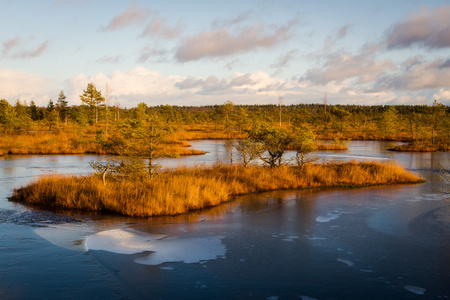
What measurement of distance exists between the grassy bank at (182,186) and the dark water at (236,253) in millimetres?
593

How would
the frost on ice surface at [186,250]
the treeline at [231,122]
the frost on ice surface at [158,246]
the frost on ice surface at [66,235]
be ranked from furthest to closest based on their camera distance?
the treeline at [231,122]
the frost on ice surface at [66,235]
the frost on ice surface at [158,246]
the frost on ice surface at [186,250]

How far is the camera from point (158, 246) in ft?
30.0

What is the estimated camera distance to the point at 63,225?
10727 millimetres

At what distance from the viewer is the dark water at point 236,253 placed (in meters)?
6.76

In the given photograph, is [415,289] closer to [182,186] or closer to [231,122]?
[182,186]

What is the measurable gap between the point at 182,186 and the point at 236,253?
16.9ft

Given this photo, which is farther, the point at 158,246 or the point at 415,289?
the point at 158,246

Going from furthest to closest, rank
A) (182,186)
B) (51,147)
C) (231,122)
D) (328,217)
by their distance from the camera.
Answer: (231,122) → (51,147) → (182,186) → (328,217)

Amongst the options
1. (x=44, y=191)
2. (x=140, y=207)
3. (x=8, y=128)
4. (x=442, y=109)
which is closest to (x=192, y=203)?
(x=140, y=207)

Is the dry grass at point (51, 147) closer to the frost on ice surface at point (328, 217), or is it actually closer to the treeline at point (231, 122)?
the treeline at point (231, 122)

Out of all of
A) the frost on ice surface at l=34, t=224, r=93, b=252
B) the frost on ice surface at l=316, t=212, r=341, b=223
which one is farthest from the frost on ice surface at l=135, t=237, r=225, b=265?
the frost on ice surface at l=316, t=212, r=341, b=223

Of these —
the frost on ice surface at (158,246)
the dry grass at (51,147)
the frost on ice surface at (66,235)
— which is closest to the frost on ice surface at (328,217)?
the frost on ice surface at (158,246)

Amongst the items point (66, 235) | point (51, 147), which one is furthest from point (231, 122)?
point (66, 235)

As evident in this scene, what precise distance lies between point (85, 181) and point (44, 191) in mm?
1507
